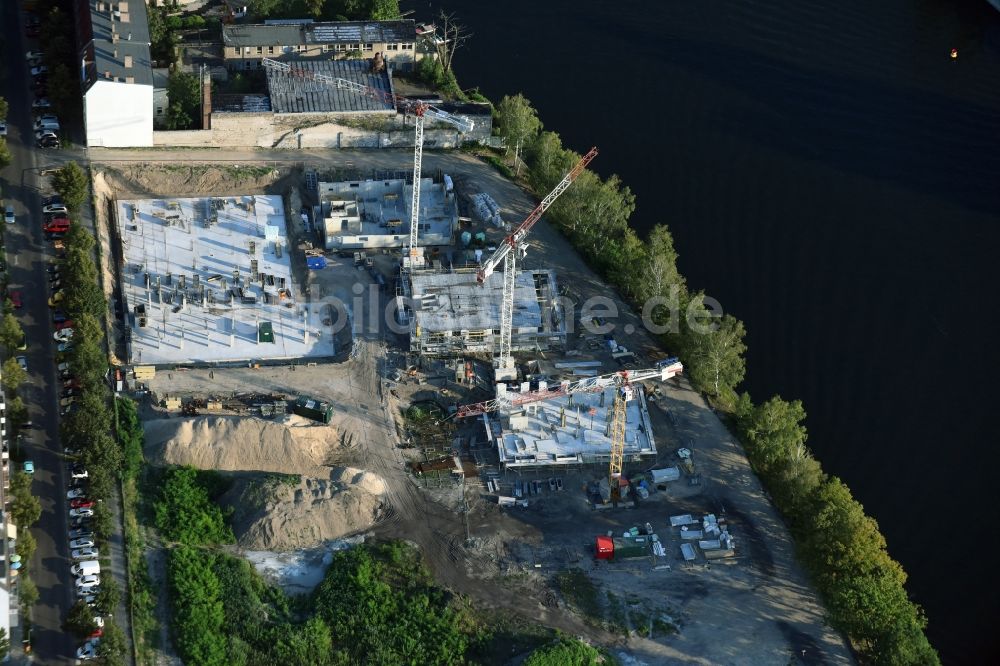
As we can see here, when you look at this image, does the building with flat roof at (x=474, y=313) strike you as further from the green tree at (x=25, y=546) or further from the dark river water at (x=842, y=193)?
the green tree at (x=25, y=546)

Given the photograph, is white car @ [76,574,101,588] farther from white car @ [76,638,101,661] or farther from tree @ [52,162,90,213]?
tree @ [52,162,90,213]

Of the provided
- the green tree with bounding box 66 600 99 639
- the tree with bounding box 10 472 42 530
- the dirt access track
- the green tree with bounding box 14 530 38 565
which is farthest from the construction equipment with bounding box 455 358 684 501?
the green tree with bounding box 14 530 38 565

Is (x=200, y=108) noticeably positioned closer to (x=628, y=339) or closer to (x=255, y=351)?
(x=255, y=351)

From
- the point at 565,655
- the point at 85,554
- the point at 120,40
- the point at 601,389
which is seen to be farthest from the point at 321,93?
the point at 565,655

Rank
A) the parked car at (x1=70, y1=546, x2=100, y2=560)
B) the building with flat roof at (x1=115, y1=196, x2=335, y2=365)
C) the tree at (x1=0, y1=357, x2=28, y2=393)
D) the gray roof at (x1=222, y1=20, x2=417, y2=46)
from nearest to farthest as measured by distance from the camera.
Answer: the parked car at (x1=70, y1=546, x2=100, y2=560)
the tree at (x1=0, y1=357, x2=28, y2=393)
the building with flat roof at (x1=115, y1=196, x2=335, y2=365)
the gray roof at (x1=222, y1=20, x2=417, y2=46)

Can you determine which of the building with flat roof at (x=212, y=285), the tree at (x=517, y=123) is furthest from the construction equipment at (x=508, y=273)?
the tree at (x=517, y=123)

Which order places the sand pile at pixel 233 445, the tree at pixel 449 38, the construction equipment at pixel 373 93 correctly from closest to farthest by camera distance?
the sand pile at pixel 233 445
the construction equipment at pixel 373 93
the tree at pixel 449 38
